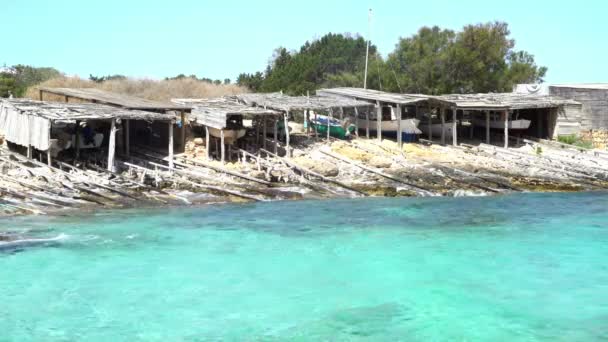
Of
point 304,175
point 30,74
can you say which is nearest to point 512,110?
point 304,175

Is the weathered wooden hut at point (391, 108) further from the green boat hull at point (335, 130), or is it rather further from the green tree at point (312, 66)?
the green tree at point (312, 66)

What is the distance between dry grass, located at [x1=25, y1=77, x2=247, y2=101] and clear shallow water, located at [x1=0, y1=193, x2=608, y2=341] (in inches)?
912

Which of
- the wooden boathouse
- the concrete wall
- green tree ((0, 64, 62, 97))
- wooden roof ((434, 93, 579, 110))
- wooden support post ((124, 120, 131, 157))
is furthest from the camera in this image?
green tree ((0, 64, 62, 97))

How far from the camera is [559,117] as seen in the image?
1378 inches

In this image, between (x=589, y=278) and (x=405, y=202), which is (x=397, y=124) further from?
(x=589, y=278)

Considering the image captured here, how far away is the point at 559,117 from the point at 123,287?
85.3 feet

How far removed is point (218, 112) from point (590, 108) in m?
18.7

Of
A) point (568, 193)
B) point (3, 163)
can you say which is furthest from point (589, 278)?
point (3, 163)

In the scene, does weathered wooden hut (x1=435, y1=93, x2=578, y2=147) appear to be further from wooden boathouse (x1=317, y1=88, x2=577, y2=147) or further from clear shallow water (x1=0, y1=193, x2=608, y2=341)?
clear shallow water (x1=0, y1=193, x2=608, y2=341)

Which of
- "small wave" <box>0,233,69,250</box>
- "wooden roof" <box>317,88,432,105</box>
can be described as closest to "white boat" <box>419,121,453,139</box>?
"wooden roof" <box>317,88,432,105</box>

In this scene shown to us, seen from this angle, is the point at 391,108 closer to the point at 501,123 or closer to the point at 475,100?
the point at 475,100

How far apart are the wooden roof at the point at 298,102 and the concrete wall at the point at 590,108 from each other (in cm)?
1036

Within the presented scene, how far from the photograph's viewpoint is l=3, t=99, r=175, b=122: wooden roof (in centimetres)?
2323

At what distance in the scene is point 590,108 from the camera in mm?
35719
